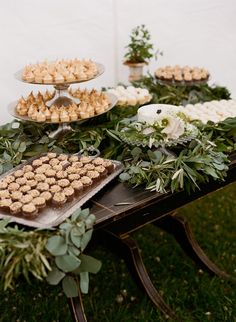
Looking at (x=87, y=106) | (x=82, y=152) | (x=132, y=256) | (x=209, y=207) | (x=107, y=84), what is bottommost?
(x=209, y=207)

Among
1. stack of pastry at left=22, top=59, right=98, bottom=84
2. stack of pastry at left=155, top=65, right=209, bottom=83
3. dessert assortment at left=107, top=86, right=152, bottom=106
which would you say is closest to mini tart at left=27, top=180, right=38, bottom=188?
stack of pastry at left=22, top=59, right=98, bottom=84

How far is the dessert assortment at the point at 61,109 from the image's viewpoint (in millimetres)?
1626

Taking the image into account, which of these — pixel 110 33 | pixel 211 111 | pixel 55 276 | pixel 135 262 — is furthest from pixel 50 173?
pixel 110 33

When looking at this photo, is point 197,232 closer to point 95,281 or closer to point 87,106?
point 95,281

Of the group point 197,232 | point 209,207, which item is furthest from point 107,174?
point 209,207

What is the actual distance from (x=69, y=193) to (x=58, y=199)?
0.04 metres

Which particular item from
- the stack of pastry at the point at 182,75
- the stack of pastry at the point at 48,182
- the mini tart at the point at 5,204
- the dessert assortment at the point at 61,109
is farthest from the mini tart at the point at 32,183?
the stack of pastry at the point at 182,75

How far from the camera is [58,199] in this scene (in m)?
1.25

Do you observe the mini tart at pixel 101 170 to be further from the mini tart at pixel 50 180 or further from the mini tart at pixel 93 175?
the mini tart at pixel 50 180

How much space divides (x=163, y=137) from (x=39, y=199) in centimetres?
46

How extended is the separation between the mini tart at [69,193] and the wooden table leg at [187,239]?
717 mm

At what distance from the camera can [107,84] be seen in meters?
2.59

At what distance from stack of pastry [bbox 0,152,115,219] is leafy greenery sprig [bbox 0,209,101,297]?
0.10 m

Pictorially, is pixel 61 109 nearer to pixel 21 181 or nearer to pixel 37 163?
pixel 37 163
